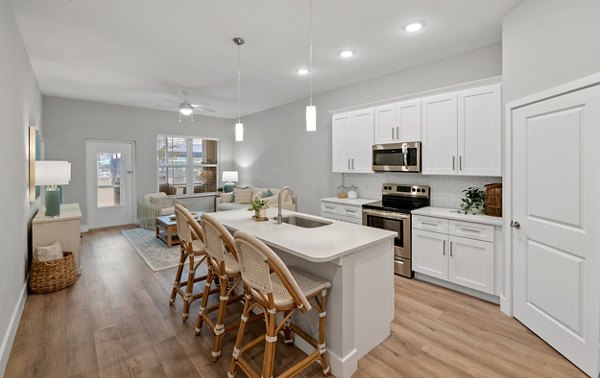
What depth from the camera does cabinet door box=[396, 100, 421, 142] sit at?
3771mm

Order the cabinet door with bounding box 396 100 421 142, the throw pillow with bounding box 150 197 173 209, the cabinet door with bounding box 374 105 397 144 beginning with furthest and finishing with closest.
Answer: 1. the throw pillow with bounding box 150 197 173 209
2. the cabinet door with bounding box 374 105 397 144
3. the cabinet door with bounding box 396 100 421 142

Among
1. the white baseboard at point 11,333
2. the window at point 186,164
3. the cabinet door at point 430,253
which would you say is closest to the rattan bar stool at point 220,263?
the white baseboard at point 11,333

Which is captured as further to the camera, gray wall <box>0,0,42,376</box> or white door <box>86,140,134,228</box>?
white door <box>86,140,134,228</box>

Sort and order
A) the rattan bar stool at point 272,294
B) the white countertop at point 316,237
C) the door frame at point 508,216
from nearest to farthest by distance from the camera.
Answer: the rattan bar stool at point 272,294 < the white countertop at point 316,237 < the door frame at point 508,216

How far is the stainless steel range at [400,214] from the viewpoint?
3.68 meters

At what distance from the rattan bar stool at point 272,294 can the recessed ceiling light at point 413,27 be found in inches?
101

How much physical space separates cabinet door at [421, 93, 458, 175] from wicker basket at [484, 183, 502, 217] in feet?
1.43

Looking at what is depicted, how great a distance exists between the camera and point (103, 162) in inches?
258

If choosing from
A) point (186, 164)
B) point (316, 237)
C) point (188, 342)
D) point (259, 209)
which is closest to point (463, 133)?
point (316, 237)

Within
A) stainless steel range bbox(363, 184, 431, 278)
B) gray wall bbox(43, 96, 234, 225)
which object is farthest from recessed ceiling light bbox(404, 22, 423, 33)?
gray wall bbox(43, 96, 234, 225)

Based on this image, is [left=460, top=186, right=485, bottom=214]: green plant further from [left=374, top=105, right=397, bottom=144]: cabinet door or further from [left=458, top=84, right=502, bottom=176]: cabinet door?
[left=374, top=105, right=397, bottom=144]: cabinet door

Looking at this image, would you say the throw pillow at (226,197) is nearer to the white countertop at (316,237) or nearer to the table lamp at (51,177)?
the table lamp at (51,177)

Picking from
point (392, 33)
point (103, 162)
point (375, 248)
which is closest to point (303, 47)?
point (392, 33)

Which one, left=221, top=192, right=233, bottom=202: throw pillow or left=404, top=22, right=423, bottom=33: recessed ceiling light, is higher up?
left=404, top=22, right=423, bottom=33: recessed ceiling light
